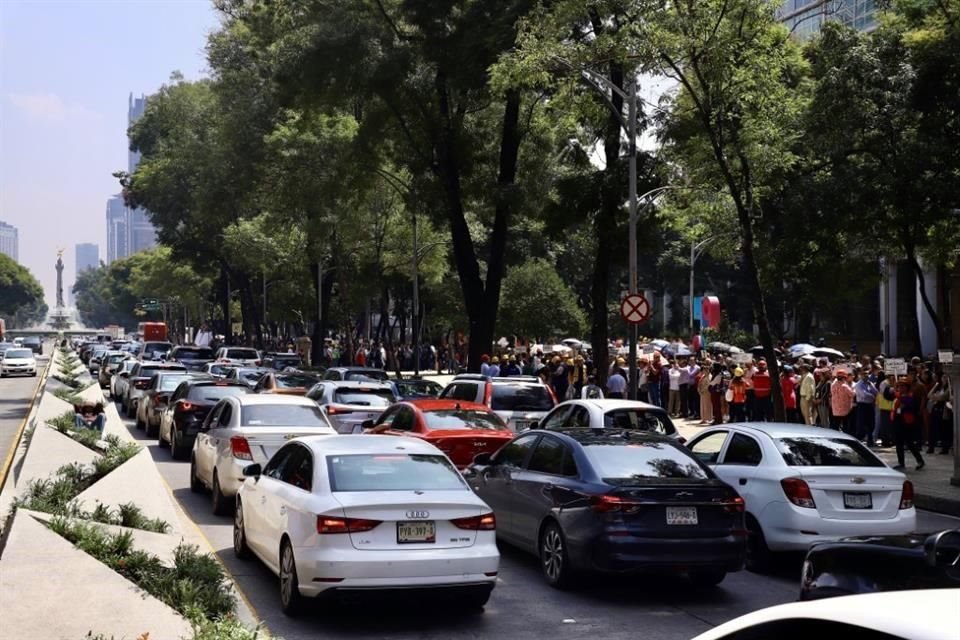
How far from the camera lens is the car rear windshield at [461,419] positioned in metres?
16.0

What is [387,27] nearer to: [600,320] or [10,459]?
[600,320]

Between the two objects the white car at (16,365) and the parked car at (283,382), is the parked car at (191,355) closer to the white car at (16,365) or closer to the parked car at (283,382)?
the parked car at (283,382)

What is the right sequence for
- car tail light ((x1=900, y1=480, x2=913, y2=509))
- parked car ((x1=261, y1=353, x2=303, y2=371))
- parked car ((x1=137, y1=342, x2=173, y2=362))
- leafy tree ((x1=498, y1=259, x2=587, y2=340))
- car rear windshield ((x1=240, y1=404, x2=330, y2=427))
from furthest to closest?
leafy tree ((x1=498, y1=259, x2=587, y2=340)) < parked car ((x1=137, y1=342, x2=173, y2=362)) < parked car ((x1=261, y1=353, x2=303, y2=371)) < car rear windshield ((x1=240, y1=404, x2=330, y2=427)) < car tail light ((x1=900, y1=480, x2=913, y2=509))

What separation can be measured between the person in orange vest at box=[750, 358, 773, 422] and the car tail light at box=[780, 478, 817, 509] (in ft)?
48.8

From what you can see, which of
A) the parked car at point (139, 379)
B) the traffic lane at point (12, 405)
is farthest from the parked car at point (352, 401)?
the parked car at point (139, 379)

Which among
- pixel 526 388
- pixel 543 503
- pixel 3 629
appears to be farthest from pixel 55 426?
pixel 3 629

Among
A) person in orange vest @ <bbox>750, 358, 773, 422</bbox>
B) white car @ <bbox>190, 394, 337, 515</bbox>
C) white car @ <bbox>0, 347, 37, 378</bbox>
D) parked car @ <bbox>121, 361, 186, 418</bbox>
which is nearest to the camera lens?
white car @ <bbox>190, 394, 337, 515</bbox>

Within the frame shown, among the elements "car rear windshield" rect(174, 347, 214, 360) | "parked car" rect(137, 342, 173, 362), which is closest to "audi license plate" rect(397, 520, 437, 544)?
"car rear windshield" rect(174, 347, 214, 360)

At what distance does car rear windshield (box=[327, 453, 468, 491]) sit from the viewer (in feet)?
30.9

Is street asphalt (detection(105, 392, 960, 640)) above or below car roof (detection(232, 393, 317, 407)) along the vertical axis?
below

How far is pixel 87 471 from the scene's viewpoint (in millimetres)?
14289

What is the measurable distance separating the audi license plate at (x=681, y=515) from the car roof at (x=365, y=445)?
2.10m

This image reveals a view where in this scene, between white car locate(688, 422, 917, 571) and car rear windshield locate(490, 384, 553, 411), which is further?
car rear windshield locate(490, 384, 553, 411)

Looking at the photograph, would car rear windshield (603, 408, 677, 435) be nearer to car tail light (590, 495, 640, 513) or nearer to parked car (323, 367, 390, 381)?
car tail light (590, 495, 640, 513)
